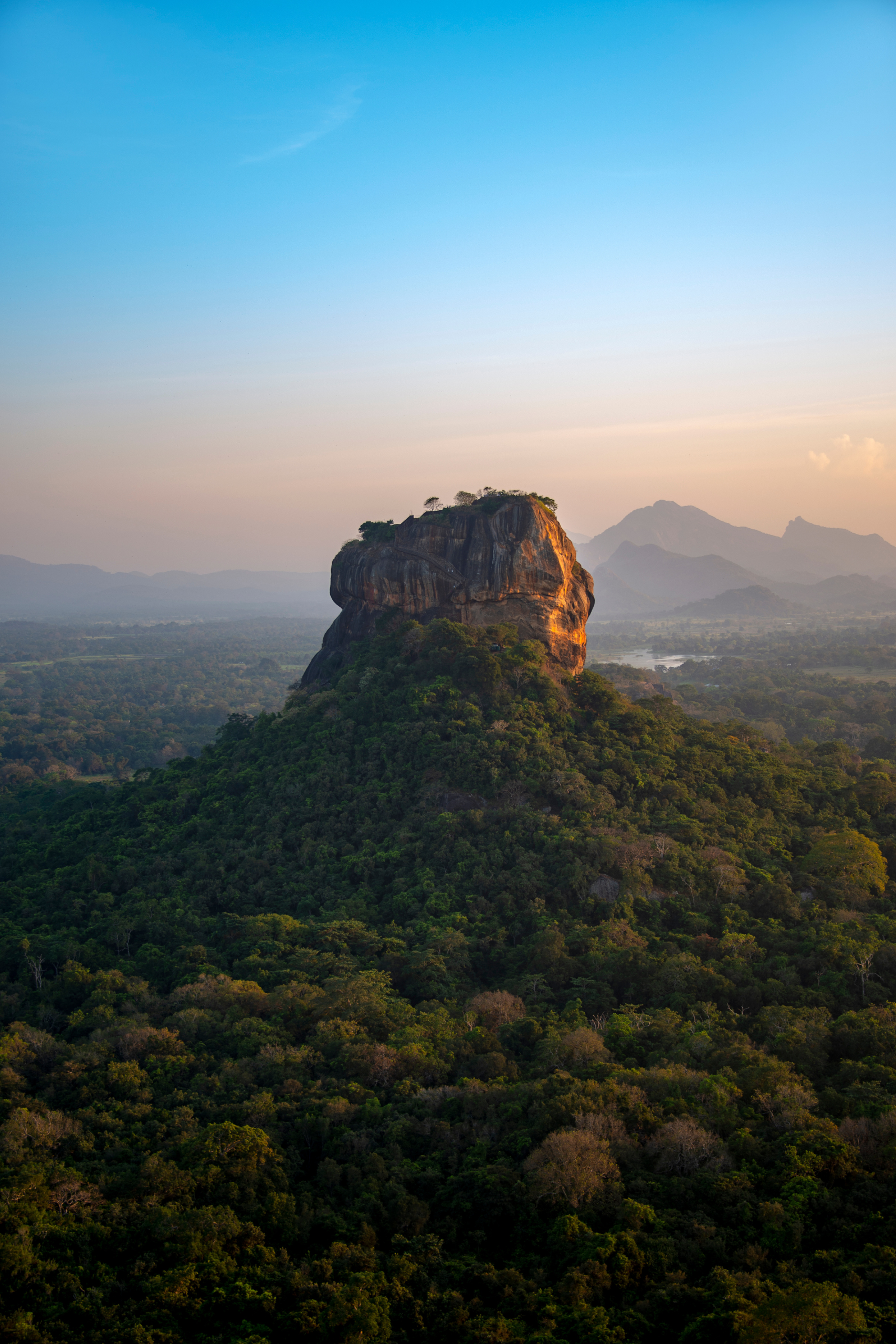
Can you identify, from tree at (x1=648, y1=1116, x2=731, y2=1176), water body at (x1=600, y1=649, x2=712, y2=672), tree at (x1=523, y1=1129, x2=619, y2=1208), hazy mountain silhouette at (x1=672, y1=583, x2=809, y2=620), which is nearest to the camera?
tree at (x1=523, y1=1129, x2=619, y2=1208)

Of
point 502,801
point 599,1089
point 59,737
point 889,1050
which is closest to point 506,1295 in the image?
point 599,1089

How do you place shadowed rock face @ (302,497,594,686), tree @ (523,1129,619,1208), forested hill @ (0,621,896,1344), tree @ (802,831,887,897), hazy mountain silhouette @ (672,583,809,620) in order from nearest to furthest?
forested hill @ (0,621,896,1344)
tree @ (523,1129,619,1208)
tree @ (802,831,887,897)
shadowed rock face @ (302,497,594,686)
hazy mountain silhouette @ (672,583,809,620)

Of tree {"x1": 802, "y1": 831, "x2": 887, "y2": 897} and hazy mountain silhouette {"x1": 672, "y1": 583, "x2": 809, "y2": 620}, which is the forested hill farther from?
hazy mountain silhouette {"x1": 672, "y1": 583, "x2": 809, "y2": 620}

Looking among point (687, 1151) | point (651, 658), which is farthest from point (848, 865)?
point (651, 658)

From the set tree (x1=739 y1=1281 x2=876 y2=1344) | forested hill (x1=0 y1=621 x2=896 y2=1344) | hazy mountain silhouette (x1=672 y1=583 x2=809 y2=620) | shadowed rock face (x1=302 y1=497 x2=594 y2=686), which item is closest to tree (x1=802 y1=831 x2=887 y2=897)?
forested hill (x1=0 y1=621 x2=896 y2=1344)

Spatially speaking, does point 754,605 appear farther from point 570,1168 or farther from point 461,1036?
point 570,1168

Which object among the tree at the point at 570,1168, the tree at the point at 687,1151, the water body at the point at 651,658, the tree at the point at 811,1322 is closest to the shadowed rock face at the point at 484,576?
the tree at the point at 687,1151

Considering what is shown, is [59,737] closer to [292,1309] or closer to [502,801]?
[502,801]

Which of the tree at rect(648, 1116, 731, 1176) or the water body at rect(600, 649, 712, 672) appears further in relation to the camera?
the water body at rect(600, 649, 712, 672)
